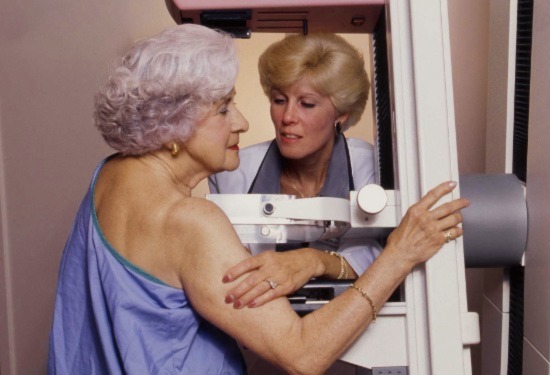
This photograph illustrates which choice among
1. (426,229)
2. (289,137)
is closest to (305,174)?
(289,137)

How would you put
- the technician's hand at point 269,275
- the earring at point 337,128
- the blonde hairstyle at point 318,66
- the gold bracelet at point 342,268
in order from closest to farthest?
the technician's hand at point 269,275 < the gold bracelet at point 342,268 < the blonde hairstyle at point 318,66 < the earring at point 337,128

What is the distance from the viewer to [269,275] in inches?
50.4

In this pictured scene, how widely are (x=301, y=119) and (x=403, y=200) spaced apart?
716 millimetres

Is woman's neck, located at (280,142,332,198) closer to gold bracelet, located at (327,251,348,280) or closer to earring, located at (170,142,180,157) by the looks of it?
gold bracelet, located at (327,251,348,280)

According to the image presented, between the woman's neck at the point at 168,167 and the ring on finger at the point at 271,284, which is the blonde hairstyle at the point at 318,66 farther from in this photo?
the ring on finger at the point at 271,284

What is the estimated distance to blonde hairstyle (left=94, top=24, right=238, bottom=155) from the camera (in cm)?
130

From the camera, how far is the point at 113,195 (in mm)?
1347

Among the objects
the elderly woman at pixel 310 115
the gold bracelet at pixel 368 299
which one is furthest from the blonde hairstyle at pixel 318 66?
the gold bracelet at pixel 368 299

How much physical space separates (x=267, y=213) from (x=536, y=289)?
579 mm

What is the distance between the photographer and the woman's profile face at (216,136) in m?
1.38

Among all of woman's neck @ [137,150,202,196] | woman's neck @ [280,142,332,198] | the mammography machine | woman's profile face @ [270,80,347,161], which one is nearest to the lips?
woman's profile face @ [270,80,347,161]

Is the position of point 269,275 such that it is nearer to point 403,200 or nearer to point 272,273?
point 272,273

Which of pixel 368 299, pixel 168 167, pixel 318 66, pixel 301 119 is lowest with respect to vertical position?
pixel 368 299

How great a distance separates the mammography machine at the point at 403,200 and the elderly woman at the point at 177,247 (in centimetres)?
7
